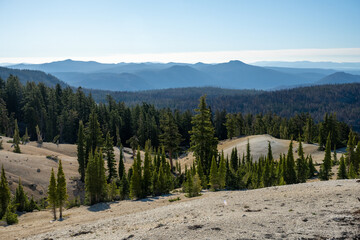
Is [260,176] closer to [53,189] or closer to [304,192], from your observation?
[304,192]

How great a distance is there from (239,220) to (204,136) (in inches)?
1013

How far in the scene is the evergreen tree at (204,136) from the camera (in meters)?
45.4

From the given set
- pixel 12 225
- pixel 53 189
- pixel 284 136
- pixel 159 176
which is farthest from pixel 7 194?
pixel 284 136

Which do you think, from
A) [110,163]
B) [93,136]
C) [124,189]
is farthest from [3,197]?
[93,136]

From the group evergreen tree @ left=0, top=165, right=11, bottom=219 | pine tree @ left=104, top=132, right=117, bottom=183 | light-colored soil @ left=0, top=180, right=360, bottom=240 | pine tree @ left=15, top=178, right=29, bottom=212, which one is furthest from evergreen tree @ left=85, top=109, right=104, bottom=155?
light-colored soil @ left=0, top=180, right=360, bottom=240

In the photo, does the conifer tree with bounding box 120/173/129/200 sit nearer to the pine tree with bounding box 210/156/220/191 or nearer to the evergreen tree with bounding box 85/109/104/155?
the pine tree with bounding box 210/156/220/191

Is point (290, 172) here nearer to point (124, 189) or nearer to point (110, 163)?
point (124, 189)

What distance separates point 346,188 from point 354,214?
718 centimetres

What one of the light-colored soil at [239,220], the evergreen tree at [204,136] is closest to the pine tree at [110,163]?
the evergreen tree at [204,136]

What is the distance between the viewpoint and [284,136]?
110250 millimetres

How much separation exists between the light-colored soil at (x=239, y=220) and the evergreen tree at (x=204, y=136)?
16244mm

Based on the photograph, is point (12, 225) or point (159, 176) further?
point (159, 176)

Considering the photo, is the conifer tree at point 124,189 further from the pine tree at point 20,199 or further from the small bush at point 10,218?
the small bush at point 10,218

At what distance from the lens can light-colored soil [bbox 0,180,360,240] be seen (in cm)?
1795
